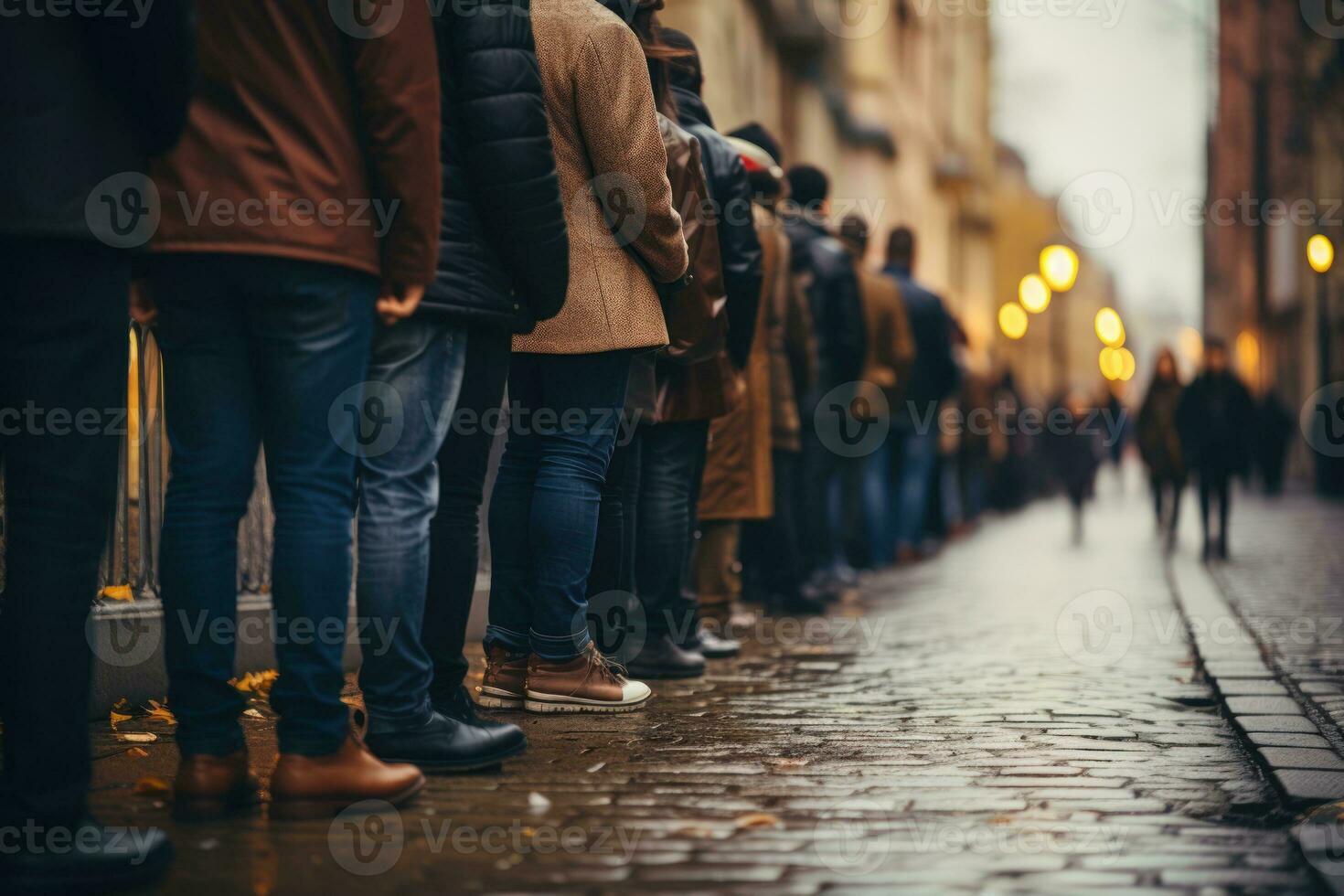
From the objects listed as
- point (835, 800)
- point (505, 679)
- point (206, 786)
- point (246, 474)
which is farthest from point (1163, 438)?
point (206, 786)

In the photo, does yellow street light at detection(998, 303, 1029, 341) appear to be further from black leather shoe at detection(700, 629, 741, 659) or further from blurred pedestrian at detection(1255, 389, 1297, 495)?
black leather shoe at detection(700, 629, 741, 659)

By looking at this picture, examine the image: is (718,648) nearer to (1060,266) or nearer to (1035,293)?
(1060,266)

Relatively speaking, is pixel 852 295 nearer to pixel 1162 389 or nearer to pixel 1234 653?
pixel 1234 653

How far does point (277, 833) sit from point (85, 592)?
2.10ft

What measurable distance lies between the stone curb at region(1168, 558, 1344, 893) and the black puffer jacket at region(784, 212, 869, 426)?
7.64ft

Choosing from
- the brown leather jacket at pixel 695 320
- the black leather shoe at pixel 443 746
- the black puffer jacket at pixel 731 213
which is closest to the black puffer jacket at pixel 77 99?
the black leather shoe at pixel 443 746

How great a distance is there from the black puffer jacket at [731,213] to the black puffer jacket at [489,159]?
6.19 ft

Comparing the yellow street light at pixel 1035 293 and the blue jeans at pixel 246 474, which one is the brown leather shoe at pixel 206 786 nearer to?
the blue jeans at pixel 246 474

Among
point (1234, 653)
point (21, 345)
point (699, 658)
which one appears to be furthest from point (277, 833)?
point (1234, 653)

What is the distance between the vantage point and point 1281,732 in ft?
16.0

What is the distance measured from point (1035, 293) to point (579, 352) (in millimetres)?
19439

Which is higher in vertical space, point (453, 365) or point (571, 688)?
point (453, 365)

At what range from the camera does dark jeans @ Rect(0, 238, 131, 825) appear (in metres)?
3.18

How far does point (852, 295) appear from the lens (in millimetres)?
9492
